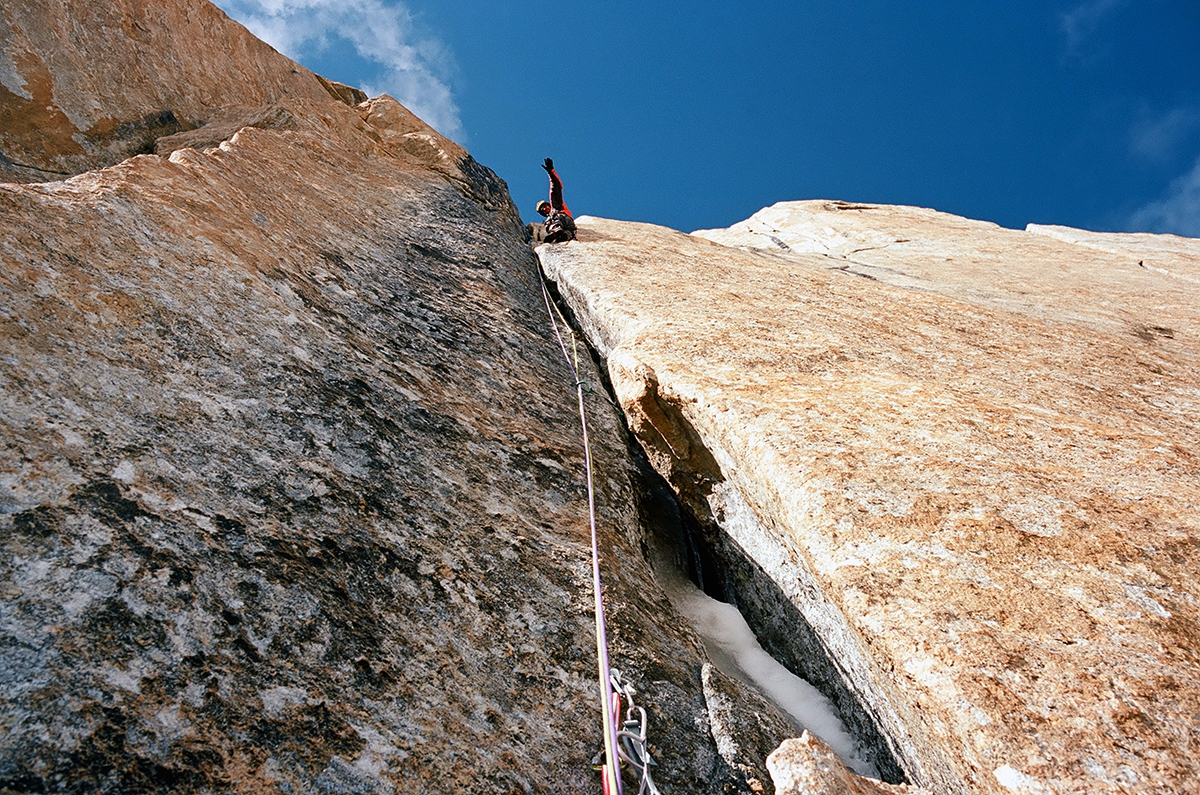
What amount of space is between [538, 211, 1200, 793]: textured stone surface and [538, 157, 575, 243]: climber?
12.1 feet

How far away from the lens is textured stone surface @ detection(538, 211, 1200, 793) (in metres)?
2.72

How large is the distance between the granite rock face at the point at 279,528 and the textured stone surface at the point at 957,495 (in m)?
0.96

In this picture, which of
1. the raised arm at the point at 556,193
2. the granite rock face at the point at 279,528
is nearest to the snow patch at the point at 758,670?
the granite rock face at the point at 279,528

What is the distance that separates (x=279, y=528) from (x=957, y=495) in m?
4.06

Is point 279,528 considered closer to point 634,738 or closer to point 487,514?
point 487,514

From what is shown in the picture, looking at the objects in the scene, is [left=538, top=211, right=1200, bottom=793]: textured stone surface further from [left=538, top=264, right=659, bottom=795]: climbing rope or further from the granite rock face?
[left=538, top=264, right=659, bottom=795]: climbing rope

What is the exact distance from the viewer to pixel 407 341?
573 centimetres

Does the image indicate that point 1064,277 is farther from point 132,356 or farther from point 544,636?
point 132,356

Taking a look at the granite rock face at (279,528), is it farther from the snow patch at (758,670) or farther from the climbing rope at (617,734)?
the snow patch at (758,670)

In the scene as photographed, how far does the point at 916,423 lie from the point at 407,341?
14.9 feet

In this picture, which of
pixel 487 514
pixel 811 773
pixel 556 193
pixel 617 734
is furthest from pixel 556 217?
pixel 811 773

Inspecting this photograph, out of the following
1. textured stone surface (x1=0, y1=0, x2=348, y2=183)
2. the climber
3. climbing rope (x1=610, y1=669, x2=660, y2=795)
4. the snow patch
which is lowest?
climbing rope (x1=610, y1=669, x2=660, y2=795)

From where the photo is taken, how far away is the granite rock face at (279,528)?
2.22m

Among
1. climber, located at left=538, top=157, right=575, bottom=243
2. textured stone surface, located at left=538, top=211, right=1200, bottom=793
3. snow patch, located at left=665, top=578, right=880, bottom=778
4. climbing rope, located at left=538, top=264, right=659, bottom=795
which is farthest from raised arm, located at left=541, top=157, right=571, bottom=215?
climbing rope, located at left=538, top=264, right=659, bottom=795
